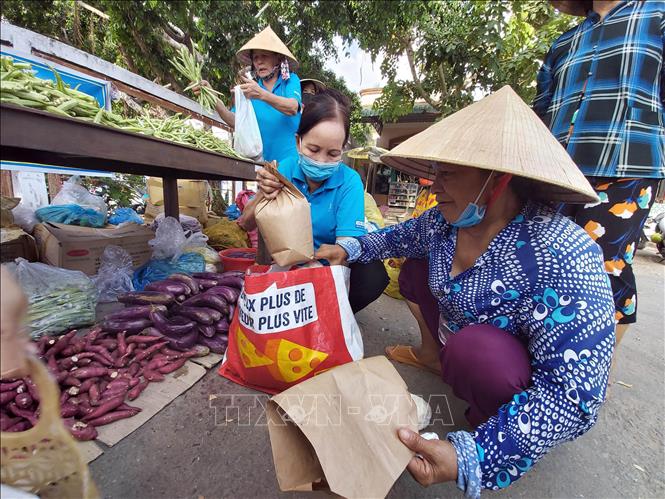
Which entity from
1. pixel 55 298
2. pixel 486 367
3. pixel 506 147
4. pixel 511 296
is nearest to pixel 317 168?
pixel 506 147

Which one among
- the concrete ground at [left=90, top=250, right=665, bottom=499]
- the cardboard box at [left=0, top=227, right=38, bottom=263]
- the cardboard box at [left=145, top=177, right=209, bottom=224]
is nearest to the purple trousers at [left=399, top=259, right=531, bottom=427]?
the concrete ground at [left=90, top=250, right=665, bottom=499]

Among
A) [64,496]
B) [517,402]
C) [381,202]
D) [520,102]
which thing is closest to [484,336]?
[517,402]

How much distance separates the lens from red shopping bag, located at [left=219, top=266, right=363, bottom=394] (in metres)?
1.47

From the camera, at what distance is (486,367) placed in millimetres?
1172

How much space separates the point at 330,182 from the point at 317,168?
16 cm

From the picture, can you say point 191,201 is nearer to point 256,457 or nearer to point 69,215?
point 69,215

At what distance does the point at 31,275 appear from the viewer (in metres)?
2.05

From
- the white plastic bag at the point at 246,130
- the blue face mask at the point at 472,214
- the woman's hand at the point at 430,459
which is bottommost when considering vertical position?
the woman's hand at the point at 430,459

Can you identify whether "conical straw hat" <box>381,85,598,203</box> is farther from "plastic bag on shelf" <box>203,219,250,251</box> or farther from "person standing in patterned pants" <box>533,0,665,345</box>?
"plastic bag on shelf" <box>203,219,250,251</box>

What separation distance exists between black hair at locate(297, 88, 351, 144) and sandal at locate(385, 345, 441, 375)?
1.44m

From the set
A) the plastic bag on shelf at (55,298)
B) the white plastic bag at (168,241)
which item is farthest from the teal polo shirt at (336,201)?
the plastic bag on shelf at (55,298)

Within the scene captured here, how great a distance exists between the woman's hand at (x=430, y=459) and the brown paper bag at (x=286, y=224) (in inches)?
33.9

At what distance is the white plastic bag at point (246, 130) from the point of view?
8.02 ft

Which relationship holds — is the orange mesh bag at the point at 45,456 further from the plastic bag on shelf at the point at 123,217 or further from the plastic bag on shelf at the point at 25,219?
the plastic bag on shelf at the point at 123,217
